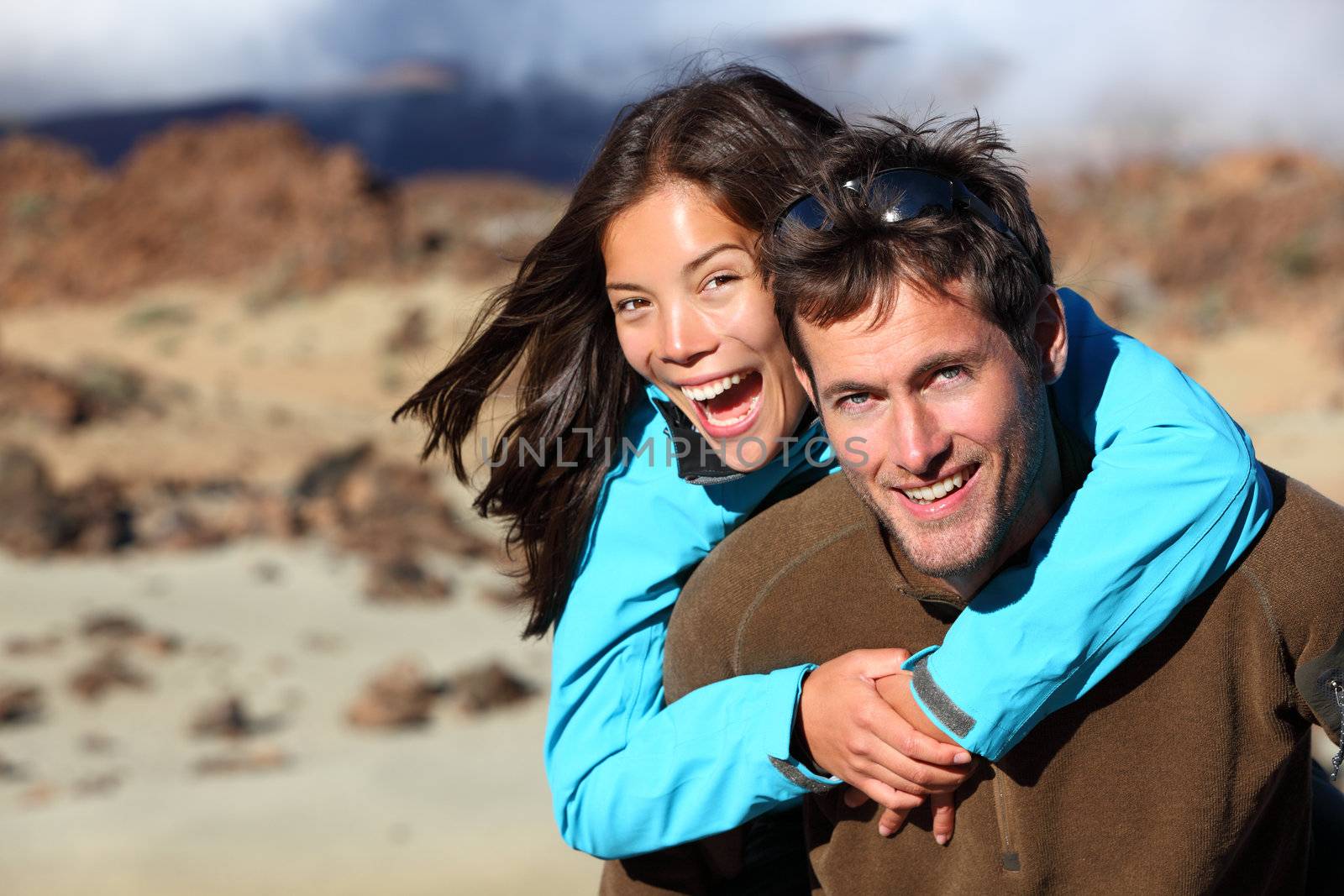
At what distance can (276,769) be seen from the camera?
6.56 m

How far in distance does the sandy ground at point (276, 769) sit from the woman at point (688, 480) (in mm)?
3330

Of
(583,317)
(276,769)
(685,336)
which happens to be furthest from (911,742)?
(276,769)

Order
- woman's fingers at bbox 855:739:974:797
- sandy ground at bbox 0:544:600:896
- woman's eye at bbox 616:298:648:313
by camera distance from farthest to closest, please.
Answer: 1. sandy ground at bbox 0:544:600:896
2. woman's eye at bbox 616:298:648:313
3. woman's fingers at bbox 855:739:974:797

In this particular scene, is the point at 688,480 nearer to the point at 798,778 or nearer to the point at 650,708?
the point at 650,708

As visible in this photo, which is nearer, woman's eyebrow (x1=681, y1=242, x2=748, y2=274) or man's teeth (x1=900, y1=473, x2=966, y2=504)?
man's teeth (x1=900, y1=473, x2=966, y2=504)

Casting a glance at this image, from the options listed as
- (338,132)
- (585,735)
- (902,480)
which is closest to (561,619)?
(585,735)

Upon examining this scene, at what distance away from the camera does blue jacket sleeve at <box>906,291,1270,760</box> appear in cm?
189

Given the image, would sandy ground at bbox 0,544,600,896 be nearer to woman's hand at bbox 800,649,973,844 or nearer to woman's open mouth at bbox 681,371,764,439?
woman's open mouth at bbox 681,371,764,439

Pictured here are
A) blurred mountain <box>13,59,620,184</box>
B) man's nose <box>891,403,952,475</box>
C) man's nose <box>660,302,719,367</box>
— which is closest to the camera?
man's nose <box>891,403,952,475</box>

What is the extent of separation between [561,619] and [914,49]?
23.9 m

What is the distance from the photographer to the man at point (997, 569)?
1889 millimetres

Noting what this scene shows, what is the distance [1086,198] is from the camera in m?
20.9

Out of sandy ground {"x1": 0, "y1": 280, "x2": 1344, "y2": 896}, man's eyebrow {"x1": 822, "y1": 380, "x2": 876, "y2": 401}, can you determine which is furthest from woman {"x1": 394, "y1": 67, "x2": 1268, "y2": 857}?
sandy ground {"x1": 0, "y1": 280, "x2": 1344, "y2": 896}

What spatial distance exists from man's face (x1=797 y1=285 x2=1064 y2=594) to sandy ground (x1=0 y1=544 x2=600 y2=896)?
4.00 meters
